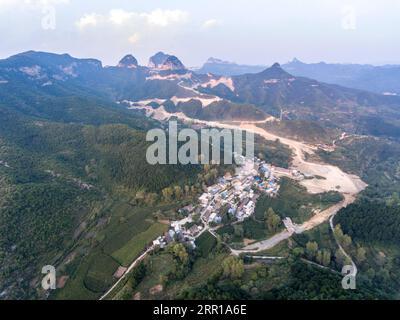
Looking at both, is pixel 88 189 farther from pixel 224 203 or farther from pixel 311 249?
pixel 311 249

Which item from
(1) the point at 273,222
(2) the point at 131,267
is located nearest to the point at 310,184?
(1) the point at 273,222

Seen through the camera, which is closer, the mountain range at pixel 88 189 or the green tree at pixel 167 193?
the mountain range at pixel 88 189

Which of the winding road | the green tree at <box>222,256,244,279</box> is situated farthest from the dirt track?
the green tree at <box>222,256,244,279</box>

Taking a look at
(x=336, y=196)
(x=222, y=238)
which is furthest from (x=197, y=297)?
(x=336, y=196)

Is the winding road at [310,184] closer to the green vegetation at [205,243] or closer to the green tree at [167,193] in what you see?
the green vegetation at [205,243]

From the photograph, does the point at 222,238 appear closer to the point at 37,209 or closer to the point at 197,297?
the point at 197,297

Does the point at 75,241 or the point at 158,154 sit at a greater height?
the point at 158,154

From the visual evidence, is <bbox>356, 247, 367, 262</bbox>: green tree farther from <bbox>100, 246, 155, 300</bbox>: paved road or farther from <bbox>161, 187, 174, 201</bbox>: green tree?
<bbox>161, 187, 174, 201</bbox>: green tree

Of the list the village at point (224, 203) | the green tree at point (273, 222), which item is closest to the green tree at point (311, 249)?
the green tree at point (273, 222)
